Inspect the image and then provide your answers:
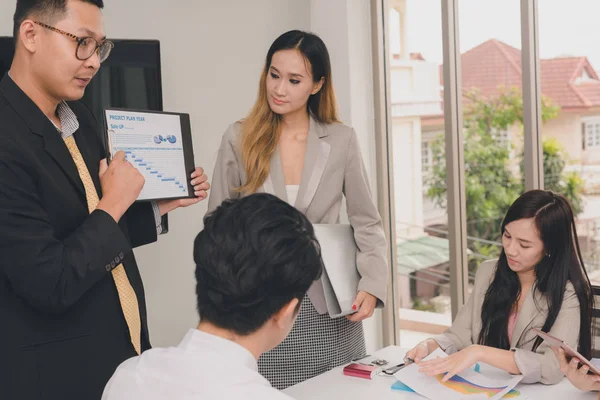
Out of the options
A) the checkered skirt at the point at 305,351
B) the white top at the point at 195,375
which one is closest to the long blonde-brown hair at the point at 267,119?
the checkered skirt at the point at 305,351

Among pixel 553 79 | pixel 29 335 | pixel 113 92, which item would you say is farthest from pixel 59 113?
pixel 553 79

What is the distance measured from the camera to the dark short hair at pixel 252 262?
3.68 feet

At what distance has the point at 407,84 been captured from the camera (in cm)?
377

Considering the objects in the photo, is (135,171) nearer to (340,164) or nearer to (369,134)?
(340,164)

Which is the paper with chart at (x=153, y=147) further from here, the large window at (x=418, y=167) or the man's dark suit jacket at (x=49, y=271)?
the large window at (x=418, y=167)

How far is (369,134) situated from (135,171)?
2.32 m

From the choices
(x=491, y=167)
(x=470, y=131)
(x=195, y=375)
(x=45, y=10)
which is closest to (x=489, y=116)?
(x=470, y=131)

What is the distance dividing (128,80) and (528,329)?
6.43 feet

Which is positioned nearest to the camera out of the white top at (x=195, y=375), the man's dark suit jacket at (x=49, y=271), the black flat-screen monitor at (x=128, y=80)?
the white top at (x=195, y=375)

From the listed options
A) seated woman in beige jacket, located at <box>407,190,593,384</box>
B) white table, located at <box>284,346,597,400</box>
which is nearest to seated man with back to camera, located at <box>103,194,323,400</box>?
white table, located at <box>284,346,597,400</box>

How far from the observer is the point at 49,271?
141cm

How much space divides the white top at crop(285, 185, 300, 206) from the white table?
0.61 metres

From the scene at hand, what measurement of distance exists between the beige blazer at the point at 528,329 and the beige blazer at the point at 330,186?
0.27 meters

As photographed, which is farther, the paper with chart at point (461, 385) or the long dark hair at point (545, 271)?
the long dark hair at point (545, 271)
